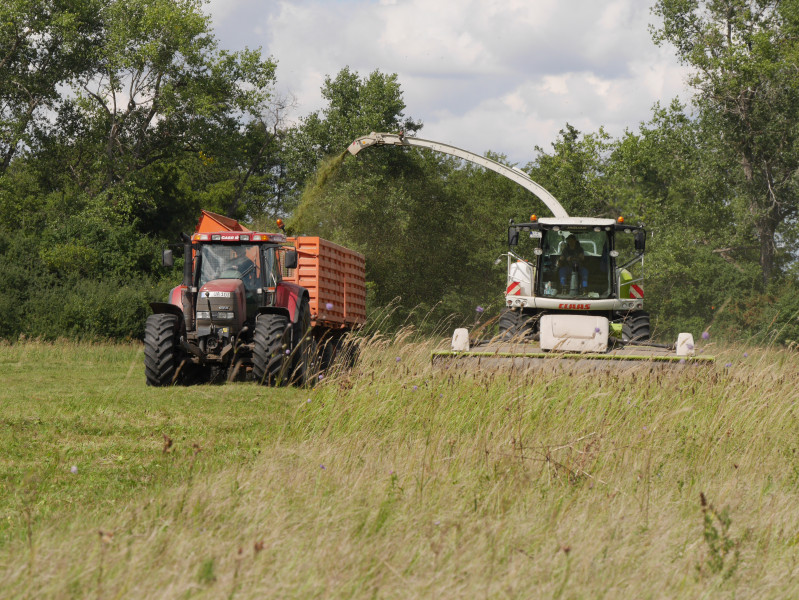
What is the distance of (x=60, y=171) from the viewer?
32.8 meters

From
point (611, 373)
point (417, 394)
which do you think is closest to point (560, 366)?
point (611, 373)

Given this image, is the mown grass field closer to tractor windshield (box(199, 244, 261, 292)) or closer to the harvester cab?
tractor windshield (box(199, 244, 261, 292))

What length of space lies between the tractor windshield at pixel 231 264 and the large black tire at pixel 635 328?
551 cm

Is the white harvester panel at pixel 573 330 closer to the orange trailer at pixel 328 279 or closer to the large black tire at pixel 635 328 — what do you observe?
the large black tire at pixel 635 328

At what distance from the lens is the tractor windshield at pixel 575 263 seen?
14680 mm

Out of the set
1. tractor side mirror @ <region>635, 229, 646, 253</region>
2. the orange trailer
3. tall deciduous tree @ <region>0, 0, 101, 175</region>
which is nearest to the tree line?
tall deciduous tree @ <region>0, 0, 101, 175</region>

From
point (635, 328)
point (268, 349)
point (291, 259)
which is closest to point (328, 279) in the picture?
point (291, 259)

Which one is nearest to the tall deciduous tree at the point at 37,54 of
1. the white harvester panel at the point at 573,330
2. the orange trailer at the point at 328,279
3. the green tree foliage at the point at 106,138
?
the green tree foliage at the point at 106,138

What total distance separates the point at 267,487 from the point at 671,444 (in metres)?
3.07

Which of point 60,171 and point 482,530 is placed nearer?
point 482,530

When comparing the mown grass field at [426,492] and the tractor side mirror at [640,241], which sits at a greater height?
the tractor side mirror at [640,241]

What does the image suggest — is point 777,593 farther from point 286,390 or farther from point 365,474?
point 286,390

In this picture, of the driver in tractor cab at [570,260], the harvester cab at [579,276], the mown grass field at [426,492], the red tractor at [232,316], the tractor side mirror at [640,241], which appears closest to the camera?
the mown grass field at [426,492]

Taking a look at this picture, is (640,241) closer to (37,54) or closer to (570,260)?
(570,260)
